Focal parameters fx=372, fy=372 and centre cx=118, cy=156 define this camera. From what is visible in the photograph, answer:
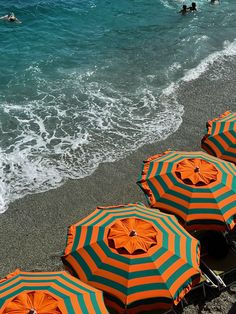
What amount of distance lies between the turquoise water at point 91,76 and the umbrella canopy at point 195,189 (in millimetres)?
4457

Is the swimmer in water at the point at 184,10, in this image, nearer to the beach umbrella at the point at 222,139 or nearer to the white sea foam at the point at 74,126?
the white sea foam at the point at 74,126

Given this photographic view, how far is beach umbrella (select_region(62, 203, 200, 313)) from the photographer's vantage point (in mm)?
7516

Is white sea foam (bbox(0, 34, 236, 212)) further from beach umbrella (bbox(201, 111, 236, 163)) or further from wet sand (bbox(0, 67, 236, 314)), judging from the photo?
beach umbrella (bbox(201, 111, 236, 163))

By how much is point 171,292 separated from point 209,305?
2.34 m

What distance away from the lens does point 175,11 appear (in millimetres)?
30781

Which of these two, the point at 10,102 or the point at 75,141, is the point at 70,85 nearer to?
the point at 10,102

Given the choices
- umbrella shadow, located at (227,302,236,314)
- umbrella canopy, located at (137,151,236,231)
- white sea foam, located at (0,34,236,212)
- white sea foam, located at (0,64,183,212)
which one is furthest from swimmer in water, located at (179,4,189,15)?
umbrella shadow, located at (227,302,236,314)

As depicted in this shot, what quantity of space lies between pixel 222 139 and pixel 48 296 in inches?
291

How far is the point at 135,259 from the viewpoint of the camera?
25.8 ft

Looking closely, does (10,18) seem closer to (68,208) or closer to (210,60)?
(210,60)

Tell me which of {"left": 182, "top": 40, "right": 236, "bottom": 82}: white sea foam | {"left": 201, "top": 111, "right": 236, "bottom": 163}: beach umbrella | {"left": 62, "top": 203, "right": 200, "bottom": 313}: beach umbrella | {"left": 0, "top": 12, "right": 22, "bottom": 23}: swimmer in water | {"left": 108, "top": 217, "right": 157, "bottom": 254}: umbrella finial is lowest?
{"left": 0, "top": 12, "right": 22, "bottom": 23}: swimmer in water

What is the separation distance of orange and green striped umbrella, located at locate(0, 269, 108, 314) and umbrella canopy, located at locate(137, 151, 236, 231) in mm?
3272

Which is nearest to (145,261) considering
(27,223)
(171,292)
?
(171,292)

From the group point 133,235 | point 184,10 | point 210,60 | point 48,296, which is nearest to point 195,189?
point 133,235
